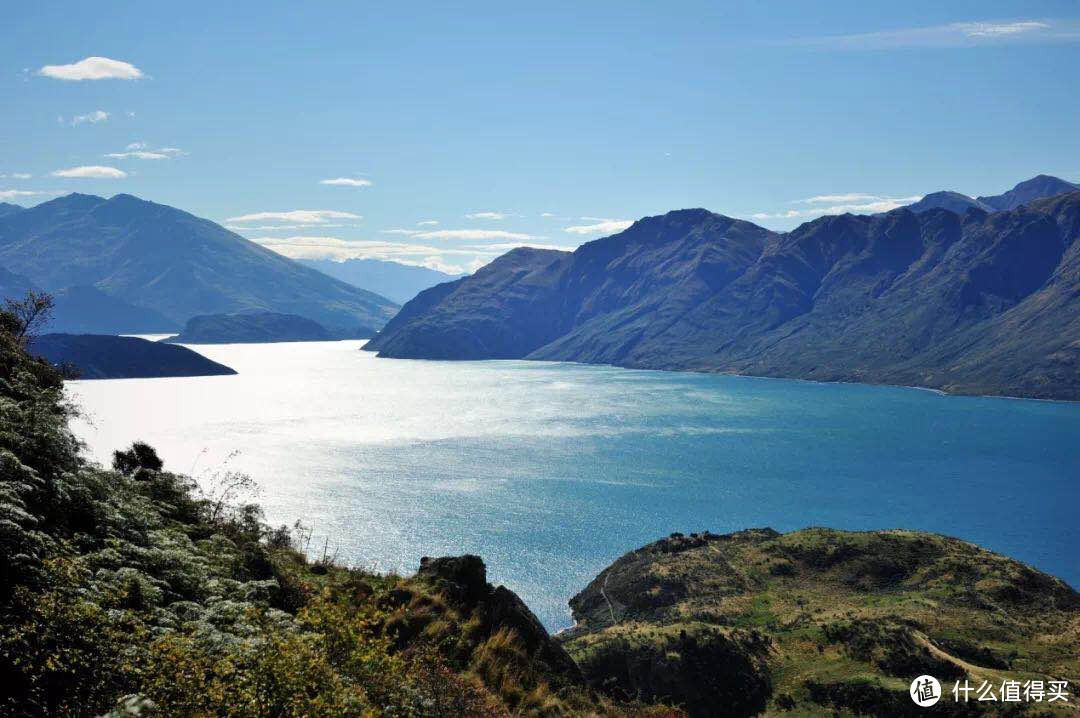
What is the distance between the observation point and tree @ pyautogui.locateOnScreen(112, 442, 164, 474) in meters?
33.6

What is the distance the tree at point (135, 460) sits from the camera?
33.6 meters

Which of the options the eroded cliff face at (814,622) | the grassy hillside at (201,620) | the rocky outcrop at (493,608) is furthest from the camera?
the eroded cliff face at (814,622)

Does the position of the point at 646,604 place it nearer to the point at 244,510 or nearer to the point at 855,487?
the point at 244,510

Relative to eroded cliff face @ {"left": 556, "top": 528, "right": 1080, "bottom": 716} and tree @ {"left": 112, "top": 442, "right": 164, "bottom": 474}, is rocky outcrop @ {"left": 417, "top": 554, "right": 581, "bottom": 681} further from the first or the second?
eroded cliff face @ {"left": 556, "top": 528, "right": 1080, "bottom": 716}

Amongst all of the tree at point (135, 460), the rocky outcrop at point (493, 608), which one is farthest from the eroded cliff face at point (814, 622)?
the tree at point (135, 460)

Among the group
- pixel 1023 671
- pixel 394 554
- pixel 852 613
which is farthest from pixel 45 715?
pixel 394 554

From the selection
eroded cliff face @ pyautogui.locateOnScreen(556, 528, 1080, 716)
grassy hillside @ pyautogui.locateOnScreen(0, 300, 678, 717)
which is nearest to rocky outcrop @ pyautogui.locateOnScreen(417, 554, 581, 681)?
grassy hillside @ pyautogui.locateOnScreen(0, 300, 678, 717)

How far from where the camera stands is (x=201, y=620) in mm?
16062

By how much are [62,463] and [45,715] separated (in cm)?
1212

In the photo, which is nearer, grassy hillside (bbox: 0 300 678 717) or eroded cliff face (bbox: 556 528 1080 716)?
grassy hillside (bbox: 0 300 678 717)

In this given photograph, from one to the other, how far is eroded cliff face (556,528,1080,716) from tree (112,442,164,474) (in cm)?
3367

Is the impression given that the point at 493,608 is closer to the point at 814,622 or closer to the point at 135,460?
the point at 135,460

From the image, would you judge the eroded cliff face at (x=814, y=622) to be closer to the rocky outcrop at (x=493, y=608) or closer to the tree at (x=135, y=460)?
the rocky outcrop at (x=493, y=608)

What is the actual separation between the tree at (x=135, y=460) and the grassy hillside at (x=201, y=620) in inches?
6.5
